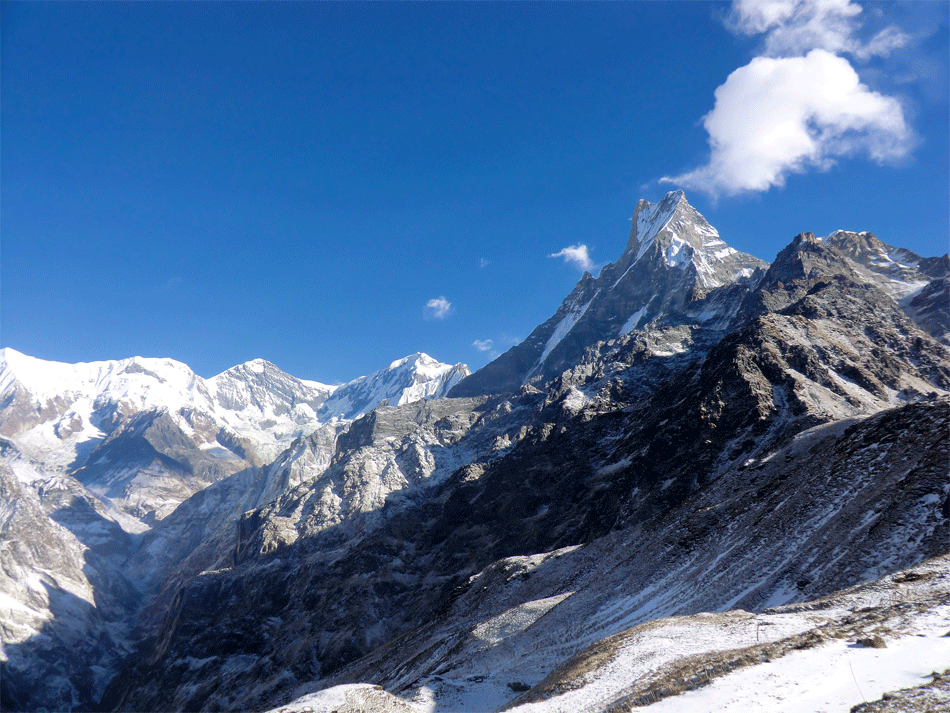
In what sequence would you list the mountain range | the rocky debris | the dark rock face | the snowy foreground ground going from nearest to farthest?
the rocky debris < the snowy foreground ground < the mountain range < the dark rock face

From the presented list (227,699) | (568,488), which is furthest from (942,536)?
(227,699)

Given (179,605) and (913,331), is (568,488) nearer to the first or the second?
(913,331)

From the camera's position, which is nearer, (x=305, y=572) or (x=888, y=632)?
(x=888, y=632)

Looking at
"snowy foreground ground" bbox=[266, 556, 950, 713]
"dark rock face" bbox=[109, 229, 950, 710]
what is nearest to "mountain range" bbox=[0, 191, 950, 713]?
"snowy foreground ground" bbox=[266, 556, 950, 713]

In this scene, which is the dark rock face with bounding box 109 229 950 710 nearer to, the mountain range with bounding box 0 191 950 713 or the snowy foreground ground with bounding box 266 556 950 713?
the mountain range with bounding box 0 191 950 713

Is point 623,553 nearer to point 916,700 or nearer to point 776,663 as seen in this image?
point 776,663

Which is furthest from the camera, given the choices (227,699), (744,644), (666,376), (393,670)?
(666,376)

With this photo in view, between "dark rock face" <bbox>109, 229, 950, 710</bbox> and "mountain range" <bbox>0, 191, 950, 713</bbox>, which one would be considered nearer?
"mountain range" <bbox>0, 191, 950, 713</bbox>

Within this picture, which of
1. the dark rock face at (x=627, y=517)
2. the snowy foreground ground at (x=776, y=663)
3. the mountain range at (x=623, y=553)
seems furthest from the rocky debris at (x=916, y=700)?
the dark rock face at (x=627, y=517)
